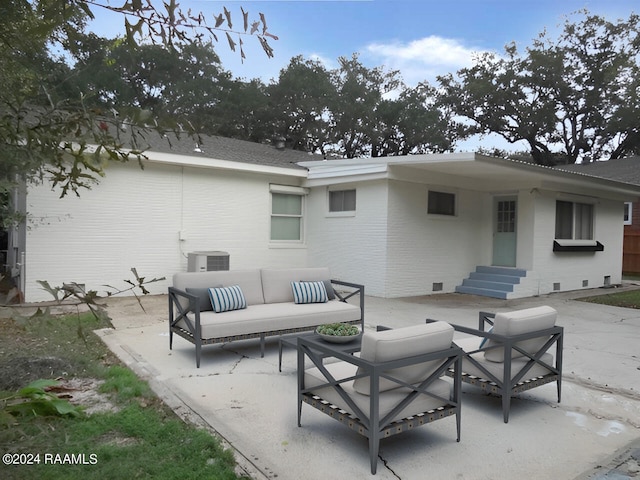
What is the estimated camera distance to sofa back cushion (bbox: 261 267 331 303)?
21.9 ft

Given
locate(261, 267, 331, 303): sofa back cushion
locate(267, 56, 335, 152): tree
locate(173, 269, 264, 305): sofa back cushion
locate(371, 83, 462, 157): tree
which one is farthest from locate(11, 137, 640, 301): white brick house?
locate(371, 83, 462, 157): tree

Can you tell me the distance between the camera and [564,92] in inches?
1038

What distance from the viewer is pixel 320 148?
27.3m

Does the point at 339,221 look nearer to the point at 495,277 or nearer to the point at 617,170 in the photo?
the point at 495,277

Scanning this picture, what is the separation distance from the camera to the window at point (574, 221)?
13.0 m

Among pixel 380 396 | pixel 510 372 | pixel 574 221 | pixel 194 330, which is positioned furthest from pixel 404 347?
pixel 574 221

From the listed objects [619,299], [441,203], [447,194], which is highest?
[447,194]

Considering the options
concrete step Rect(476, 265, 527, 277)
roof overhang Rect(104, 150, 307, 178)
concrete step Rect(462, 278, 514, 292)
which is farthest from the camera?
concrete step Rect(476, 265, 527, 277)

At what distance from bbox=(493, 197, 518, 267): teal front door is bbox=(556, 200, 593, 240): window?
1.38 metres

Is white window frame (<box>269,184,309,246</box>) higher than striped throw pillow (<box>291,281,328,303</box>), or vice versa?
white window frame (<box>269,184,309,246</box>)

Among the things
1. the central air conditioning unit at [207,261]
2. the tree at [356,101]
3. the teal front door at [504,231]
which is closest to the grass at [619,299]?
the teal front door at [504,231]

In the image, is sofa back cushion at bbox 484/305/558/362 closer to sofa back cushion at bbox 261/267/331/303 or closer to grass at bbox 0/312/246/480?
grass at bbox 0/312/246/480

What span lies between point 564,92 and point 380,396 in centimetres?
2802

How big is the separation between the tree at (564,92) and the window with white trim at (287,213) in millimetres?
17939
